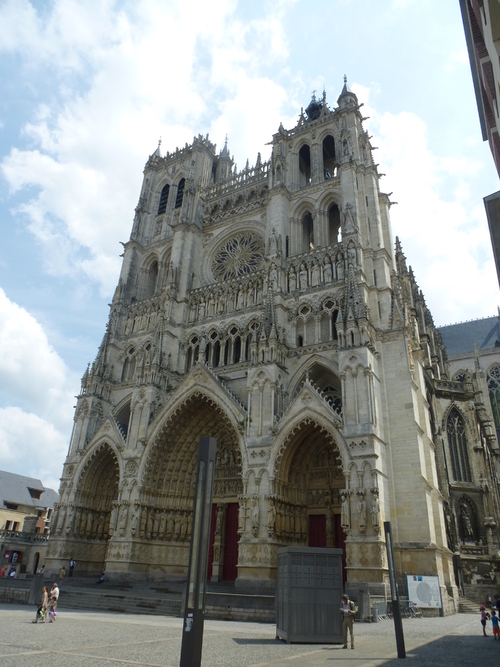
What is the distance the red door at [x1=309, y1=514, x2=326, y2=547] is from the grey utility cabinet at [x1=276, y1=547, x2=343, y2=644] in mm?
10772

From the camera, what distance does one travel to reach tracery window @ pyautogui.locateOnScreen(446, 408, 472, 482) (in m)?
27.5

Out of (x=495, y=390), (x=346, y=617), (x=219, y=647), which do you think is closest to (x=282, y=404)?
(x=346, y=617)

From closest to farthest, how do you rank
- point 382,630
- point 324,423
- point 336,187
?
1. point 382,630
2. point 324,423
3. point 336,187

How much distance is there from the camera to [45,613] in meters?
12.8

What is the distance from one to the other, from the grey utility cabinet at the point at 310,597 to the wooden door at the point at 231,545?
12.8 m

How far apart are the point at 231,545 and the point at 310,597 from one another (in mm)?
14069

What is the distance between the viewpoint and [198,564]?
200 inches

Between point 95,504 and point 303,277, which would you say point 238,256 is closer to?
point 303,277

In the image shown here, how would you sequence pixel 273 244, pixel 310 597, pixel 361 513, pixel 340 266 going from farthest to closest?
pixel 273 244 < pixel 340 266 < pixel 361 513 < pixel 310 597

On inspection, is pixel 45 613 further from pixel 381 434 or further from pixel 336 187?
pixel 336 187

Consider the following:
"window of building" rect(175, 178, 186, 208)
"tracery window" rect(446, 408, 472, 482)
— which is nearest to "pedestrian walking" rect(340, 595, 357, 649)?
"tracery window" rect(446, 408, 472, 482)

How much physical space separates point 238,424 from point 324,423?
4.26m

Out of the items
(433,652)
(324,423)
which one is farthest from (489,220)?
(324,423)

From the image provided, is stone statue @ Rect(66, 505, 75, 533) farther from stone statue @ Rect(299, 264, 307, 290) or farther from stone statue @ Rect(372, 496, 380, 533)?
stone statue @ Rect(299, 264, 307, 290)
